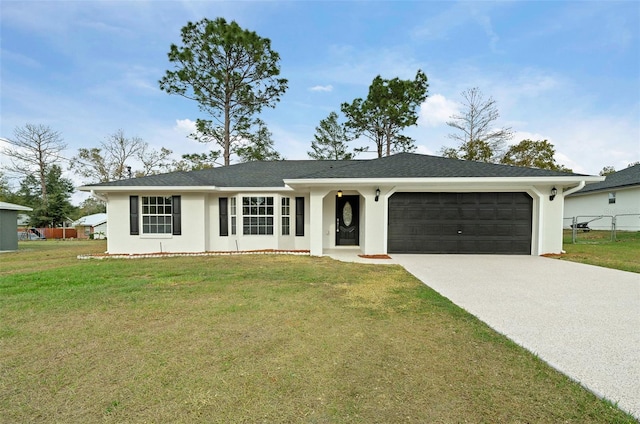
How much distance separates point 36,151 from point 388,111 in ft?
112

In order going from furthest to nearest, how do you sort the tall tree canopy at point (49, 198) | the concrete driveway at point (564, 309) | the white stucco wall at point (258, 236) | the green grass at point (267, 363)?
the tall tree canopy at point (49, 198) → the white stucco wall at point (258, 236) → the concrete driveway at point (564, 309) → the green grass at point (267, 363)

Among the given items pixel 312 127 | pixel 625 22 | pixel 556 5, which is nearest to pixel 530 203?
pixel 556 5

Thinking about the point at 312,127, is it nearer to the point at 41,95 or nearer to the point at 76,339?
the point at 41,95

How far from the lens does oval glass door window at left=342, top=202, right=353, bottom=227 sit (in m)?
11.0

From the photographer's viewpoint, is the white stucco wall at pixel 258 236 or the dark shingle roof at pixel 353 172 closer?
the dark shingle roof at pixel 353 172

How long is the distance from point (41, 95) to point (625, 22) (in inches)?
1041

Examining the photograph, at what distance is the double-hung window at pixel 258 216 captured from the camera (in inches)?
423

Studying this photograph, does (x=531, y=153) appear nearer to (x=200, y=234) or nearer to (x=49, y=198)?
(x=200, y=234)

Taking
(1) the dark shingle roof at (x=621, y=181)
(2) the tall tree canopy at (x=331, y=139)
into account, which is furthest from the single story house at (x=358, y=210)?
(2) the tall tree canopy at (x=331, y=139)

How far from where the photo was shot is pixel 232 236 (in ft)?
35.2

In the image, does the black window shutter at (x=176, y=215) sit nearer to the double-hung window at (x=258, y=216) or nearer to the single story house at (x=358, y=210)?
the single story house at (x=358, y=210)

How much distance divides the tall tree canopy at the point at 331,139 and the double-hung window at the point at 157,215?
55.0ft

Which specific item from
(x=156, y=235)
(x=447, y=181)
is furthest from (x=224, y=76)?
(x=447, y=181)

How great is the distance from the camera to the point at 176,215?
1029 centimetres
